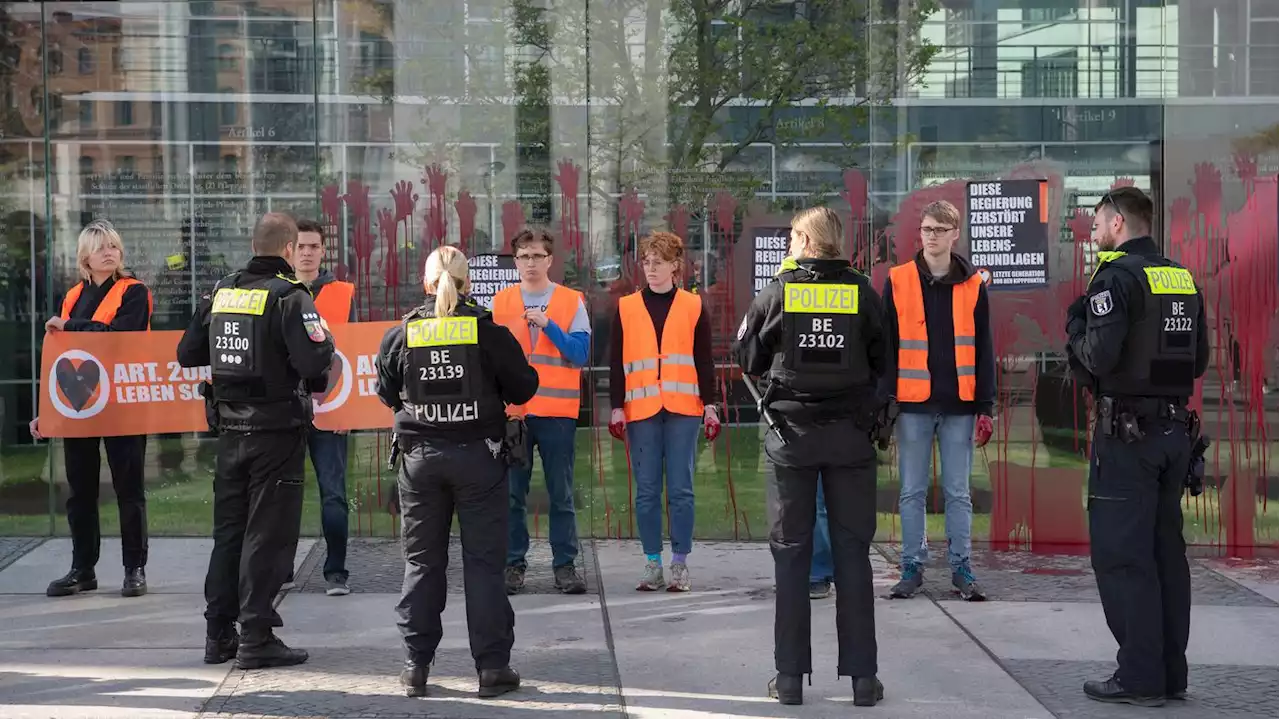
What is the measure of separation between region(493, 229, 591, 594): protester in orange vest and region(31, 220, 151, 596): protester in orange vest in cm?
198

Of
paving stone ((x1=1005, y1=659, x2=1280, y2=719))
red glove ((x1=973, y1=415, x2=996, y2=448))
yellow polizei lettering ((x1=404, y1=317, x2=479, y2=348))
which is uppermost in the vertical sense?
yellow polizei lettering ((x1=404, y1=317, x2=479, y2=348))

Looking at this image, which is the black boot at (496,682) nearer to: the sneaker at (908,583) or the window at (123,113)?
the sneaker at (908,583)

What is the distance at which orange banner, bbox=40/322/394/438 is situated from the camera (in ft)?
26.9

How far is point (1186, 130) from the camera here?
9.35m

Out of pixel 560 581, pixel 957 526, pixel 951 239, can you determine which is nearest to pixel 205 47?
pixel 560 581

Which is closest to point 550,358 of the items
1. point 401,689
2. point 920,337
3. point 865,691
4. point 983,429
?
point 920,337

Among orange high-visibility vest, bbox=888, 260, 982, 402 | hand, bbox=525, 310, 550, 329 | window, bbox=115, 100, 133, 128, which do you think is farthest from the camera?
window, bbox=115, 100, 133, 128

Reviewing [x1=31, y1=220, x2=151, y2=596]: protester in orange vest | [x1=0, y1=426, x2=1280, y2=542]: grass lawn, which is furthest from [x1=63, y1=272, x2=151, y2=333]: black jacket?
[x1=0, y1=426, x2=1280, y2=542]: grass lawn

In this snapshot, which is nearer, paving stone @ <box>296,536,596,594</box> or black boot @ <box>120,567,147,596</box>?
black boot @ <box>120,567,147,596</box>

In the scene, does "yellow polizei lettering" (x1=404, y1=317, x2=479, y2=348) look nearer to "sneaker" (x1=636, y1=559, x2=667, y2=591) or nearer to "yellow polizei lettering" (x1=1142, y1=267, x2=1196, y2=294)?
"sneaker" (x1=636, y1=559, x2=667, y2=591)

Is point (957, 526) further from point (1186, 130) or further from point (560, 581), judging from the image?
point (1186, 130)

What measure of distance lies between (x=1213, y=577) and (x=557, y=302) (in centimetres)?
409

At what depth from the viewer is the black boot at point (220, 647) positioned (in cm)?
673

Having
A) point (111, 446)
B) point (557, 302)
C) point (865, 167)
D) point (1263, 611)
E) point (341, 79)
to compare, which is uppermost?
point (341, 79)
